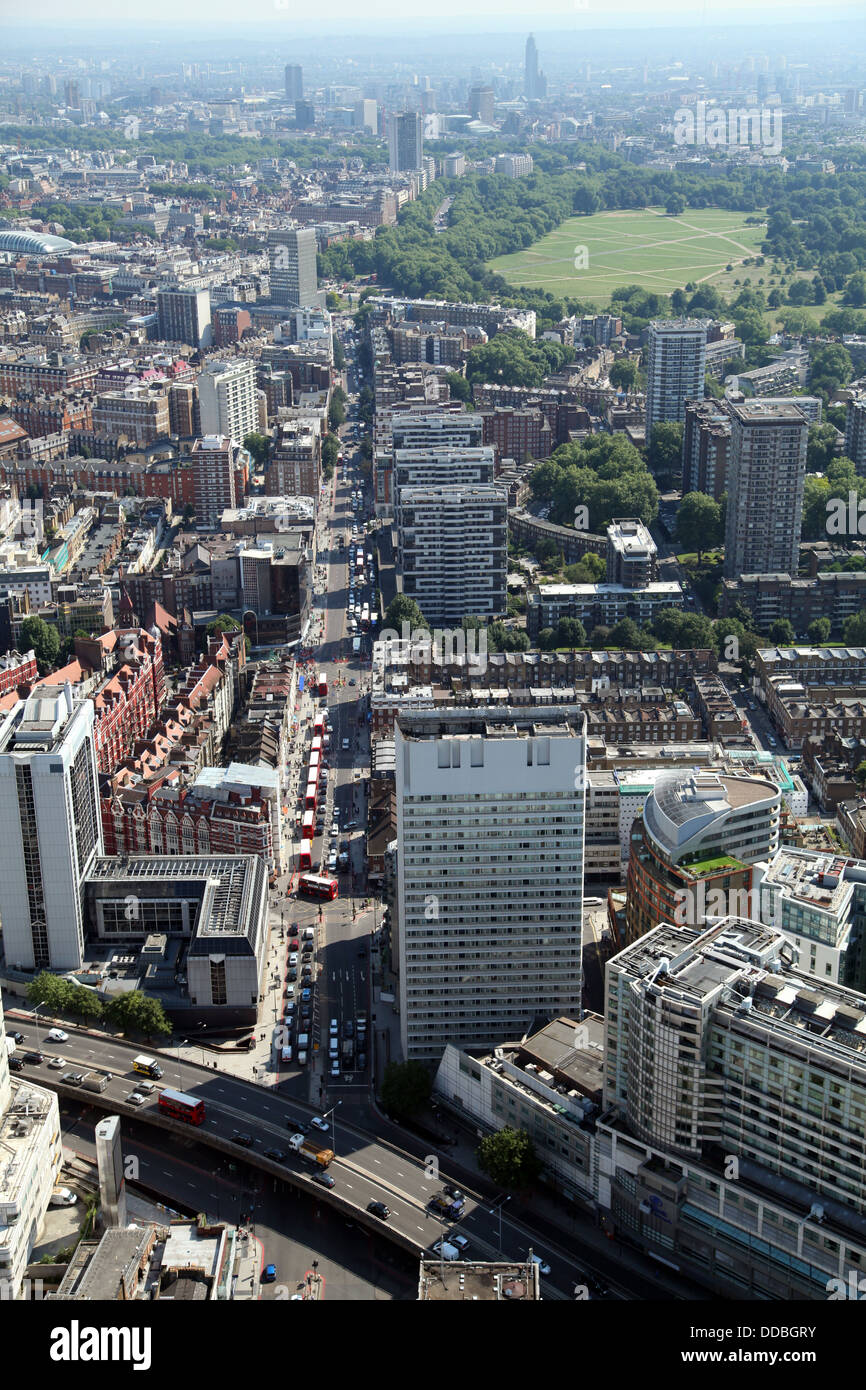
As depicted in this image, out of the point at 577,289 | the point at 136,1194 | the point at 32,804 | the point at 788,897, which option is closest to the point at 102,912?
the point at 32,804

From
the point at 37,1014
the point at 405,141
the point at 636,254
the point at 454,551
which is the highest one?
the point at 405,141

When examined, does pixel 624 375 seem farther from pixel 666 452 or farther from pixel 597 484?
pixel 597 484

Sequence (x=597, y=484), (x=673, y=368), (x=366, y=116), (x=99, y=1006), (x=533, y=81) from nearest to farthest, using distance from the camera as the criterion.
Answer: (x=99, y=1006) → (x=597, y=484) → (x=673, y=368) → (x=366, y=116) → (x=533, y=81)

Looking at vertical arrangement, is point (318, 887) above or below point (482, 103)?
below

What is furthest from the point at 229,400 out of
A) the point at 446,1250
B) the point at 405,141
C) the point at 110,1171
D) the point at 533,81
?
the point at 533,81

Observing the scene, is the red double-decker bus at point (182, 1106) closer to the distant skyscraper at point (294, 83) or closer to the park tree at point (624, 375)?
the park tree at point (624, 375)

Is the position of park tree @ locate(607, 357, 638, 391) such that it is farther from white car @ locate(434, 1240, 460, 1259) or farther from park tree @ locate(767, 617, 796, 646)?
white car @ locate(434, 1240, 460, 1259)

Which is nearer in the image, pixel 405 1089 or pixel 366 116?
pixel 405 1089

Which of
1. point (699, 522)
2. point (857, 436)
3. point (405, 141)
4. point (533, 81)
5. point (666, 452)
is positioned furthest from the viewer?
point (533, 81)
